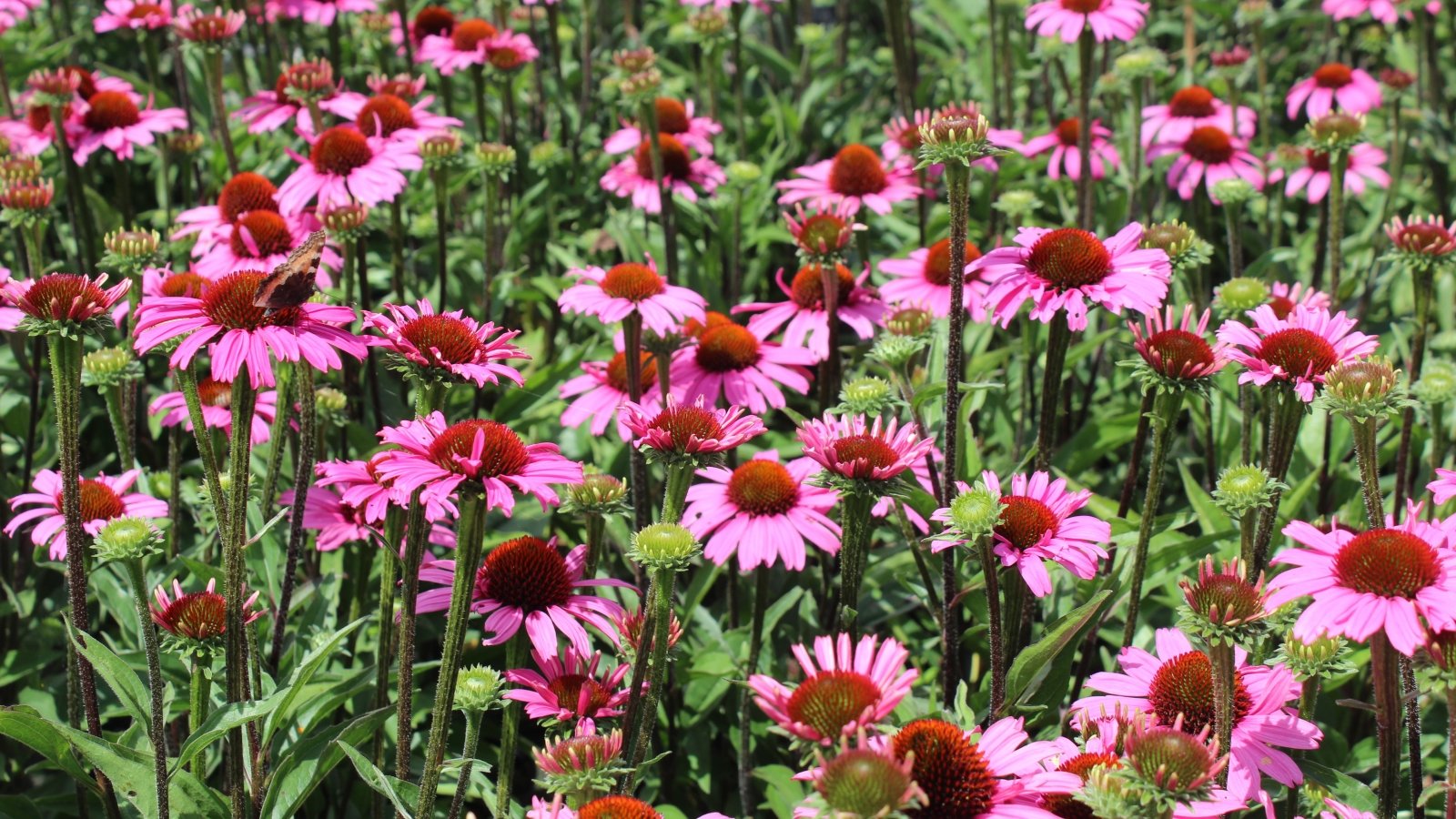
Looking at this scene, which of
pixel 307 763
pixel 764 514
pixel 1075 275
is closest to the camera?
pixel 307 763

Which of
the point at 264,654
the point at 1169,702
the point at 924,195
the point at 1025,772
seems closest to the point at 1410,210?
the point at 924,195

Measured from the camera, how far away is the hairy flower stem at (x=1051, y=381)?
7.39ft

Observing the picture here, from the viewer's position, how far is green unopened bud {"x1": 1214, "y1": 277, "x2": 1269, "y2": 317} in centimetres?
265

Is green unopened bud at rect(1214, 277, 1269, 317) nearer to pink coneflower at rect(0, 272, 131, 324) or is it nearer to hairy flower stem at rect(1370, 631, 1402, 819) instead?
hairy flower stem at rect(1370, 631, 1402, 819)

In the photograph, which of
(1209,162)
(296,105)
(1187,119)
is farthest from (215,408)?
(1187,119)

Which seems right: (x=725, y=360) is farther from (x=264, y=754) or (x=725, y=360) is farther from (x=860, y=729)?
(x=860, y=729)

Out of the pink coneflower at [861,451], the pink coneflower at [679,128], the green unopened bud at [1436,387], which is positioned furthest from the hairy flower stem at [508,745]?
the pink coneflower at [679,128]

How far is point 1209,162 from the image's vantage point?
12.0ft

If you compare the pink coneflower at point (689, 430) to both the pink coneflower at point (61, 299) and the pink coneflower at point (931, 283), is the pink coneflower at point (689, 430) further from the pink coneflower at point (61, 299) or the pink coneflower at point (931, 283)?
the pink coneflower at point (931, 283)

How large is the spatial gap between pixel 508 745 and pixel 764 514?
61cm

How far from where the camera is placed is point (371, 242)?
4.05m

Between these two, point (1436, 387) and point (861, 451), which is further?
A: point (1436, 387)

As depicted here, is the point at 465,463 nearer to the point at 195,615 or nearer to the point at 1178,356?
the point at 195,615

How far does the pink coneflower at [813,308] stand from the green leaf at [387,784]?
4.40ft
